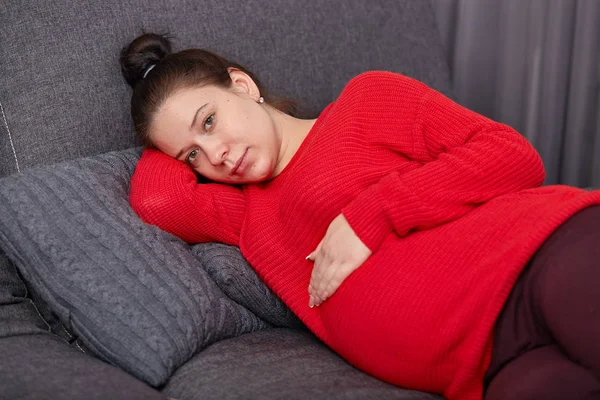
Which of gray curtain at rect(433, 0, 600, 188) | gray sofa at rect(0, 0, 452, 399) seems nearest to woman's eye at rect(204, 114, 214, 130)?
gray sofa at rect(0, 0, 452, 399)

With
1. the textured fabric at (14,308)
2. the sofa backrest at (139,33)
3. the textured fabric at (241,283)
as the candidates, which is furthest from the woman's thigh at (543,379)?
the sofa backrest at (139,33)

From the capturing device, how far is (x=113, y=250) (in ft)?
4.60

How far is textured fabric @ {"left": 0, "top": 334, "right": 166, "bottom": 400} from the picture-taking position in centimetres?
116

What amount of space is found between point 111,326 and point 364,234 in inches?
18.9

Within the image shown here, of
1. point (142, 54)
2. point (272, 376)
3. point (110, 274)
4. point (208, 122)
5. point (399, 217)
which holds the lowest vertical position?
point (272, 376)

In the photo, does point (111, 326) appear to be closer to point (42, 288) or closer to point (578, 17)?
point (42, 288)

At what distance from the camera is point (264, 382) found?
1236 mm

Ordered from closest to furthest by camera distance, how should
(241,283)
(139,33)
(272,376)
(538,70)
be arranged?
(272,376) < (241,283) < (139,33) < (538,70)

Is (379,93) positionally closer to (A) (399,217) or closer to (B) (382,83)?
(B) (382,83)

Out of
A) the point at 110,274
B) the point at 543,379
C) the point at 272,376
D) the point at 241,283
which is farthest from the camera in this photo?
the point at 241,283

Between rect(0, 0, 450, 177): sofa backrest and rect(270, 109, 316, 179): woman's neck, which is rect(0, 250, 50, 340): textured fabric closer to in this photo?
rect(0, 0, 450, 177): sofa backrest

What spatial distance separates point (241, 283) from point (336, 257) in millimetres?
239

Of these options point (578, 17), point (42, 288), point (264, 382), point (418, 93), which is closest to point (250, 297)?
point (264, 382)

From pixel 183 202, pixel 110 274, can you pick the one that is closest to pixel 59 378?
pixel 110 274
